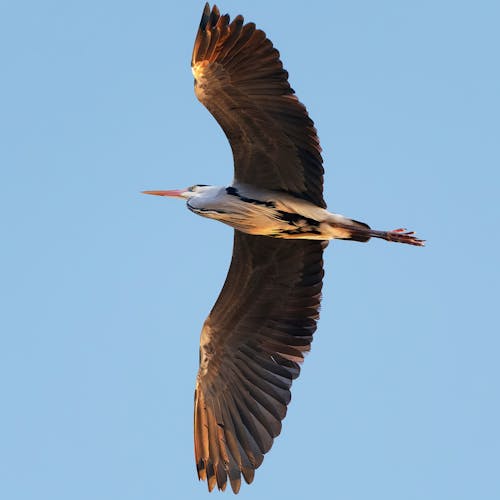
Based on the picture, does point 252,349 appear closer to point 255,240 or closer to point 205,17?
point 255,240

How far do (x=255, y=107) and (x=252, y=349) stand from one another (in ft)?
9.61

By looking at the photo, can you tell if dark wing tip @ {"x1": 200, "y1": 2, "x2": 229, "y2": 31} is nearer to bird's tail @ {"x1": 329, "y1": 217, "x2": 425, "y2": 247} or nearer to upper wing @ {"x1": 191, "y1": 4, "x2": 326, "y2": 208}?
upper wing @ {"x1": 191, "y1": 4, "x2": 326, "y2": 208}

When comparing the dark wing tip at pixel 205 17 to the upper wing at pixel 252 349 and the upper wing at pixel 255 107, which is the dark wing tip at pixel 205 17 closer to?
the upper wing at pixel 255 107

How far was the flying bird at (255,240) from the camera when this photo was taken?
1138cm

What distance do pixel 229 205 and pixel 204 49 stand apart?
1.80 metres

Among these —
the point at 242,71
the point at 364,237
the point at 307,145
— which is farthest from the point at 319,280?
the point at 242,71

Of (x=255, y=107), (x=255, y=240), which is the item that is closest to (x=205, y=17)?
(x=255, y=107)

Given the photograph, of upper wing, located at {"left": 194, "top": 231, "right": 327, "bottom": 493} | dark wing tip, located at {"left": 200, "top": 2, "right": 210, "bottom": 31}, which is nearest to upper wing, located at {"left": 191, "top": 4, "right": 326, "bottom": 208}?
dark wing tip, located at {"left": 200, "top": 2, "right": 210, "bottom": 31}

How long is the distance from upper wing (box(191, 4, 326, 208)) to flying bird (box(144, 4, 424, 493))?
0.03 feet

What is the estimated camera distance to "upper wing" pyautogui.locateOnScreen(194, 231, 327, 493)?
491 inches

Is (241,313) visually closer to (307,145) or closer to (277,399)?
(277,399)

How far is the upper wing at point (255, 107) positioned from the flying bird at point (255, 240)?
1 cm

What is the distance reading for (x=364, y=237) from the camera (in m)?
12.2

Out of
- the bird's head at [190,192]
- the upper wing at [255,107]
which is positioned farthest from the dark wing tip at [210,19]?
the bird's head at [190,192]
